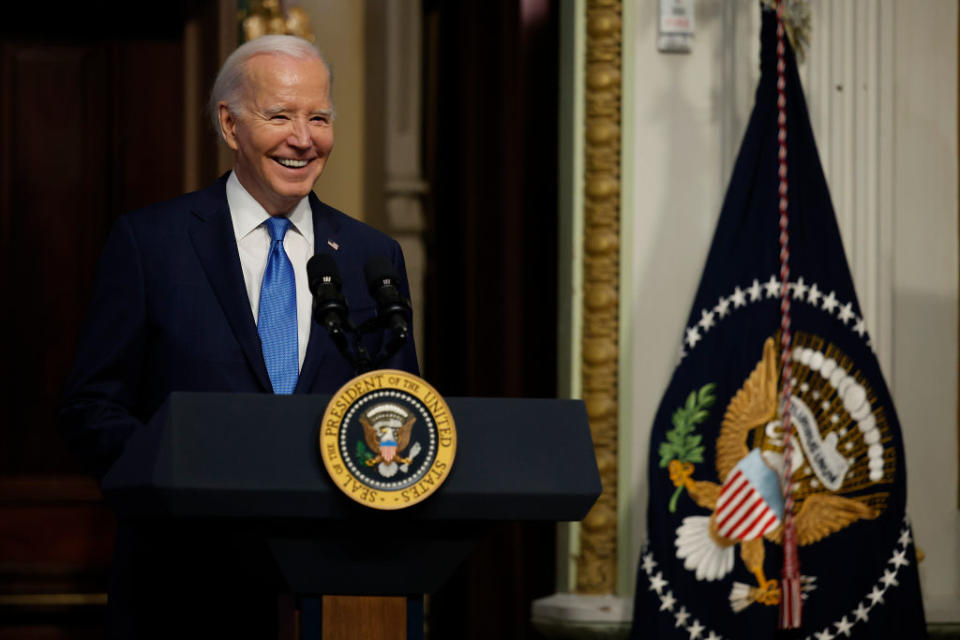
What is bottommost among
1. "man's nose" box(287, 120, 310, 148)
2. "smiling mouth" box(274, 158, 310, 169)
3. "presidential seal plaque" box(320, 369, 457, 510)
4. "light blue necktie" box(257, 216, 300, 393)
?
"presidential seal plaque" box(320, 369, 457, 510)

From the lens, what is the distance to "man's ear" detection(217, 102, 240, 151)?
219cm

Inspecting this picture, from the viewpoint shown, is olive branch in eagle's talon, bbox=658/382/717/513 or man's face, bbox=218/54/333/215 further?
olive branch in eagle's talon, bbox=658/382/717/513

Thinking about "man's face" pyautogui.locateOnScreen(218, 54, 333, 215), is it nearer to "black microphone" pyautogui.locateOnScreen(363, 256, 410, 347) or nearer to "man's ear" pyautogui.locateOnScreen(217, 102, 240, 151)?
"man's ear" pyautogui.locateOnScreen(217, 102, 240, 151)

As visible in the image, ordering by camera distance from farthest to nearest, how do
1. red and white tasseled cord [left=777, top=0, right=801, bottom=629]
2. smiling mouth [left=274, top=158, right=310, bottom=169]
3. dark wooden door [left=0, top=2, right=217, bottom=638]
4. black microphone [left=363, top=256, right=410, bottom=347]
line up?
dark wooden door [left=0, top=2, right=217, bottom=638] < red and white tasseled cord [left=777, top=0, right=801, bottom=629] < smiling mouth [left=274, top=158, right=310, bottom=169] < black microphone [left=363, top=256, right=410, bottom=347]

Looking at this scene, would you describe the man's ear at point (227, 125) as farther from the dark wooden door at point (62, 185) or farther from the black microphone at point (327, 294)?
the dark wooden door at point (62, 185)

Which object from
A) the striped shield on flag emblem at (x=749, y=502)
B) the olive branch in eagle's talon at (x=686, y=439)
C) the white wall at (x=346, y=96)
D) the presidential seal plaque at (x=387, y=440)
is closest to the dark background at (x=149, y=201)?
the white wall at (x=346, y=96)

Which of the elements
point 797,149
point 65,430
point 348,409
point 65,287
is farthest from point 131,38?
point 348,409

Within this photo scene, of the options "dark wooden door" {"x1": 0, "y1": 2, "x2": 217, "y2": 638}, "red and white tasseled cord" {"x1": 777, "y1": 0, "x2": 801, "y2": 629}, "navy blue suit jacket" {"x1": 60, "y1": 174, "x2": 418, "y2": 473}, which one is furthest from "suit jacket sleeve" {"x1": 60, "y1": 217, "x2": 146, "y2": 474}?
"dark wooden door" {"x1": 0, "y1": 2, "x2": 217, "y2": 638}

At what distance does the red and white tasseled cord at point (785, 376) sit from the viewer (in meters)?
3.38

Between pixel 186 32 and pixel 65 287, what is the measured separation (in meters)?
0.88

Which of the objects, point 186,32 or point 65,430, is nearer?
point 65,430

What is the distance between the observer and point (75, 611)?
153 inches

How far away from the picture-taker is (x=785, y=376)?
3.48 metres

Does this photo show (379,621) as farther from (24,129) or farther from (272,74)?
(24,129)
